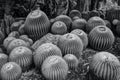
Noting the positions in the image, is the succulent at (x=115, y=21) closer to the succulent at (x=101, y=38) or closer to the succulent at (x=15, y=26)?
the succulent at (x=101, y=38)

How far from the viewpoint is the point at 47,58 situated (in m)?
1.79

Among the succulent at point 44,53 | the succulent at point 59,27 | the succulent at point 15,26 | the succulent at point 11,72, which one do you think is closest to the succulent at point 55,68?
the succulent at point 44,53

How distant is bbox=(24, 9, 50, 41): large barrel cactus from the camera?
2385mm

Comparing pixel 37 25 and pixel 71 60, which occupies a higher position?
pixel 37 25

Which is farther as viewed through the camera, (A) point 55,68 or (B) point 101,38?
(B) point 101,38

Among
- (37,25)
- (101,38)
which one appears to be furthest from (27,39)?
(101,38)

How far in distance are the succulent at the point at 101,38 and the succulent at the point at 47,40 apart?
1.45 ft

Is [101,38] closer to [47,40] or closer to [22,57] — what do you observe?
[47,40]

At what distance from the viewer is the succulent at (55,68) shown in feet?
5.53

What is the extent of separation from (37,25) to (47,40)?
0.23m

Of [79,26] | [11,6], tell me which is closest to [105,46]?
[79,26]

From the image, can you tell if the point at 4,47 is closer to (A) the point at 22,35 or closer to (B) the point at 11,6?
(A) the point at 22,35

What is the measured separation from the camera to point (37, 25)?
7.86 ft

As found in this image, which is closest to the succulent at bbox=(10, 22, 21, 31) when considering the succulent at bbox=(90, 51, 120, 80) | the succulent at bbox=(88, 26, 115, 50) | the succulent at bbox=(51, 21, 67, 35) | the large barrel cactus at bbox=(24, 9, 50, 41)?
the large barrel cactus at bbox=(24, 9, 50, 41)
